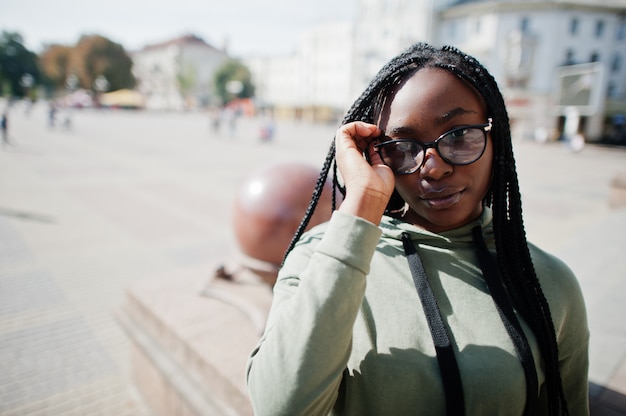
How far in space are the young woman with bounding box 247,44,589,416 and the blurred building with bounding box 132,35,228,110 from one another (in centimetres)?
8129

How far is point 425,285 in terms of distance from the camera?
3.76 feet

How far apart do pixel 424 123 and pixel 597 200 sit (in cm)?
1170

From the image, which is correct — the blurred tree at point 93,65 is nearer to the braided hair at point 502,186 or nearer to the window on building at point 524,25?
the window on building at point 524,25

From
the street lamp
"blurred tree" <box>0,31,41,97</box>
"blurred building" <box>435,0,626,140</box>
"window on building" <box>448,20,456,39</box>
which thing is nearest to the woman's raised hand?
"blurred building" <box>435,0,626,140</box>

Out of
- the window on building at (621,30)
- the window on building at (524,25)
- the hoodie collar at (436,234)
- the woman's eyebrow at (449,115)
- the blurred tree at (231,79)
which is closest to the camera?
the woman's eyebrow at (449,115)

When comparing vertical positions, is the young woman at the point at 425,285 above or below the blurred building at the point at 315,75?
below

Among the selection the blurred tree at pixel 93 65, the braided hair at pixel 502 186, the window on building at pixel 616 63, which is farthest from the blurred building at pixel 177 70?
the braided hair at pixel 502 186

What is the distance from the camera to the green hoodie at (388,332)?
35.8 inches

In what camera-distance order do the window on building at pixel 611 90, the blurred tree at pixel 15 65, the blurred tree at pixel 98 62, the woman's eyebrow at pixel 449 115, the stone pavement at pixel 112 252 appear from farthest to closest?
the blurred tree at pixel 15 65 < the blurred tree at pixel 98 62 < the window on building at pixel 611 90 < the stone pavement at pixel 112 252 < the woman's eyebrow at pixel 449 115

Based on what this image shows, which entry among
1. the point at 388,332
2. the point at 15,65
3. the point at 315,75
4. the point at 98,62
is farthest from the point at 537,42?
the point at 15,65

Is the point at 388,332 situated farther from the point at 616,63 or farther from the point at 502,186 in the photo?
the point at 616,63

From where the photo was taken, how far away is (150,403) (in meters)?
2.89

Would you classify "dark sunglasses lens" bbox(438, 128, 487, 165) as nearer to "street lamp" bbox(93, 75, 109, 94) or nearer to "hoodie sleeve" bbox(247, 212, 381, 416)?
"hoodie sleeve" bbox(247, 212, 381, 416)

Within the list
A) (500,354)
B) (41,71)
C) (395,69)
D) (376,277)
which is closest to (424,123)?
(395,69)
